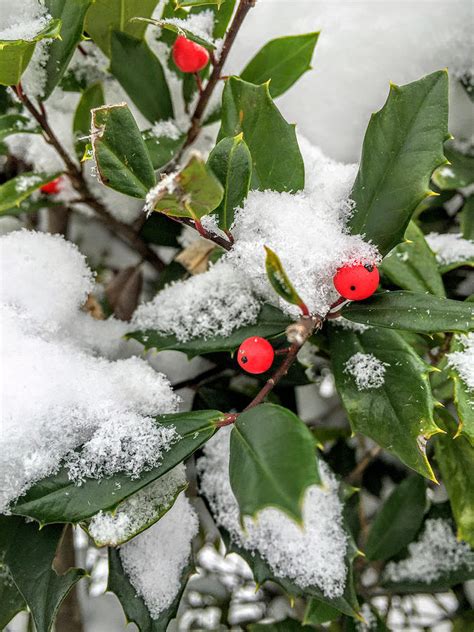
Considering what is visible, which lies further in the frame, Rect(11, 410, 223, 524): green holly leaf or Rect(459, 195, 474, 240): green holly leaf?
Rect(459, 195, 474, 240): green holly leaf

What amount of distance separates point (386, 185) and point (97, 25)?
417 mm

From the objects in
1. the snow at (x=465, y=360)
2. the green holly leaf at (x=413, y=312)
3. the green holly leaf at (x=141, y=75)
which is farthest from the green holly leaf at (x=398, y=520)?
the green holly leaf at (x=141, y=75)

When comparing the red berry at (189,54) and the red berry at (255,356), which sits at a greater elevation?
the red berry at (189,54)

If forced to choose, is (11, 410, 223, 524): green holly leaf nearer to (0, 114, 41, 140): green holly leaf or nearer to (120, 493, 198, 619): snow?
(120, 493, 198, 619): snow

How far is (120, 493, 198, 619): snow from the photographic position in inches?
26.7

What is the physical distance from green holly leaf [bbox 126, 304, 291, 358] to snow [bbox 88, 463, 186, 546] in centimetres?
14

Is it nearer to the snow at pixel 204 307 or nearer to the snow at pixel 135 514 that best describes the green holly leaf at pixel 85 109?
the snow at pixel 204 307

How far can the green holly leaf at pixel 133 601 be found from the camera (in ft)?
2.18

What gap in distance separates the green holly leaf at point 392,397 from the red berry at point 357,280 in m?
0.10

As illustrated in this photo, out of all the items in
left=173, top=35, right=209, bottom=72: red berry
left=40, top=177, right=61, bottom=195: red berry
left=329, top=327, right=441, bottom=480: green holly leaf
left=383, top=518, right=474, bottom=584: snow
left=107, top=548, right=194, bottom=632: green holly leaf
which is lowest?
left=383, top=518, right=474, bottom=584: snow

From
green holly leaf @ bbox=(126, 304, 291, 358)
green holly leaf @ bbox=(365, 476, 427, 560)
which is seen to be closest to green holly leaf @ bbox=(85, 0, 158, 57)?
green holly leaf @ bbox=(126, 304, 291, 358)

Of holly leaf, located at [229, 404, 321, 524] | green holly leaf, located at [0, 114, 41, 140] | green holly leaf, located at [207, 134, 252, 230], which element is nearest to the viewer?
holly leaf, located at [229, 404, 321, 524]

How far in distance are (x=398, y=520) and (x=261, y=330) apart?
43 cm

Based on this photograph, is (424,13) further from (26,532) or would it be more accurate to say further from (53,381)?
(26,532)
